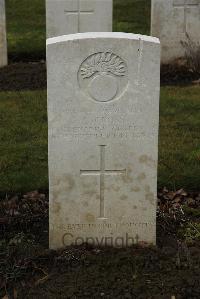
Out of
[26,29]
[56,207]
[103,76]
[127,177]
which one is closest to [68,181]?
[56,207]

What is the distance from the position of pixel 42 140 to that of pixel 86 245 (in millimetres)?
2304

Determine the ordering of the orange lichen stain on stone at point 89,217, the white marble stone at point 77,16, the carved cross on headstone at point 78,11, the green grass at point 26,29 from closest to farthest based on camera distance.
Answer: the orange lichen stain on stone at point 89,217, the white marble stone at point 77,16, the carved cross on headstone at point 78,11, the green grass at point 26,29

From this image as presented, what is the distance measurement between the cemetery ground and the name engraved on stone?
3.79 feet

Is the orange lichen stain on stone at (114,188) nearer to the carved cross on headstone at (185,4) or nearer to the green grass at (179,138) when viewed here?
the green grass at (179,138)

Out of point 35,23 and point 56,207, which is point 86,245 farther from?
point 35,23

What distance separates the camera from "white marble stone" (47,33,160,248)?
14.4 feet

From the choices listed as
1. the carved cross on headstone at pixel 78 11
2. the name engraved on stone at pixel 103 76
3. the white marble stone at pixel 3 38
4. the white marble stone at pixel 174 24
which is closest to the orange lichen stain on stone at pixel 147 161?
the name engraved on stone at pixel 103 76

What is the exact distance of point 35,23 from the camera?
13.4 m

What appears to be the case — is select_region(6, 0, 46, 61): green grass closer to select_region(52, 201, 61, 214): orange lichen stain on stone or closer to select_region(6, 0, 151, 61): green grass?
select_region(6, 0, 151, 61): green grass

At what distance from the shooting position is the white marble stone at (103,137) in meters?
4.38

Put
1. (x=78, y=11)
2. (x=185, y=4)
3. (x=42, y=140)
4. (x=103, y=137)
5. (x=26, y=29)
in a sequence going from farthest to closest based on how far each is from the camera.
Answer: (x=26, y=29), (x=185, y=4), (x=78, y=11), (x=42, y=140), (x=103, y=137)

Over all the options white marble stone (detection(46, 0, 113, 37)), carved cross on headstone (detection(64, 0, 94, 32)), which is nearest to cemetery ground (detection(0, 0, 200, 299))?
white marble stone (detection(46, 0, 113, 37))

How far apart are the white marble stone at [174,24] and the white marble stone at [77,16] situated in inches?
32.7

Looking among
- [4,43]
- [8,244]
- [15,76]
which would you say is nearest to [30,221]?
[8,244]
